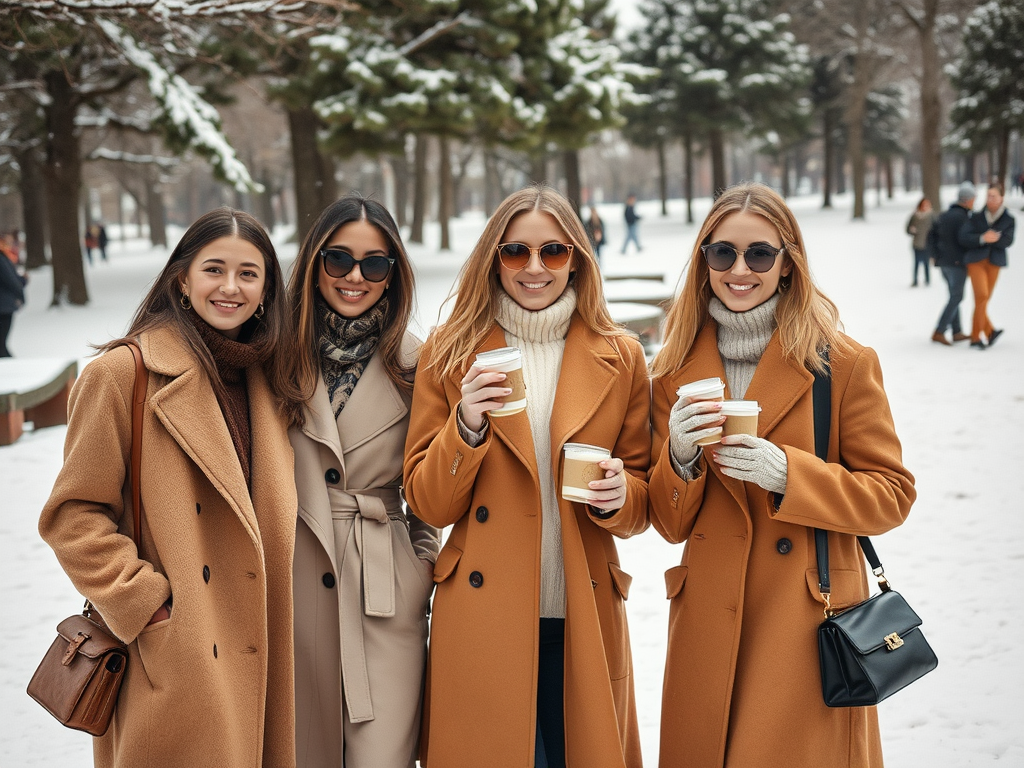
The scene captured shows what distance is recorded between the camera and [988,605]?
501 centimetres

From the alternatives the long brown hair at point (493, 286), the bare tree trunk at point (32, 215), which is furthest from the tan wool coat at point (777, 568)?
the bare tree trunk at point (32, 215)

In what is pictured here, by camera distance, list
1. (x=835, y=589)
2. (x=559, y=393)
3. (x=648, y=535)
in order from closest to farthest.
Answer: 1. (x=835, y=589)
2. (x=559, y=393)
3. (x=648, y=535)

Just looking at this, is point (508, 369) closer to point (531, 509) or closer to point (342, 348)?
point (531, 509)

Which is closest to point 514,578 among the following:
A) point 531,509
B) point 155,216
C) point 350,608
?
point 531,509

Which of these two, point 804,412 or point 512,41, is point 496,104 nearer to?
point 512,41

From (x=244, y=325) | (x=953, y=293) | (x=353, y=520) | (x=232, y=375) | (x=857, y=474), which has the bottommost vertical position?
(x=953, y=293)

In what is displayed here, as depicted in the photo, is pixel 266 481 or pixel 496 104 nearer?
pixel 266 481

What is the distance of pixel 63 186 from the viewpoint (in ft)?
58.3

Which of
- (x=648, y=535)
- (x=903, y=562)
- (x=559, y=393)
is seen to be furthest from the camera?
(x=648, y=535)

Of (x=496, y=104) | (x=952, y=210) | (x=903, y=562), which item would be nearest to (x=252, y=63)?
(x=496, y=104)

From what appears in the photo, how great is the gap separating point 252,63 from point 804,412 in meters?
15.1

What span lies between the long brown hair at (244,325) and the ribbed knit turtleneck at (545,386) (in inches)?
27.6

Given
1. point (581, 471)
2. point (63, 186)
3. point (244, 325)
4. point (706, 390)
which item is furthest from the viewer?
point (63, 186)

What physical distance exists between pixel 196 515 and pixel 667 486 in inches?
52.7
